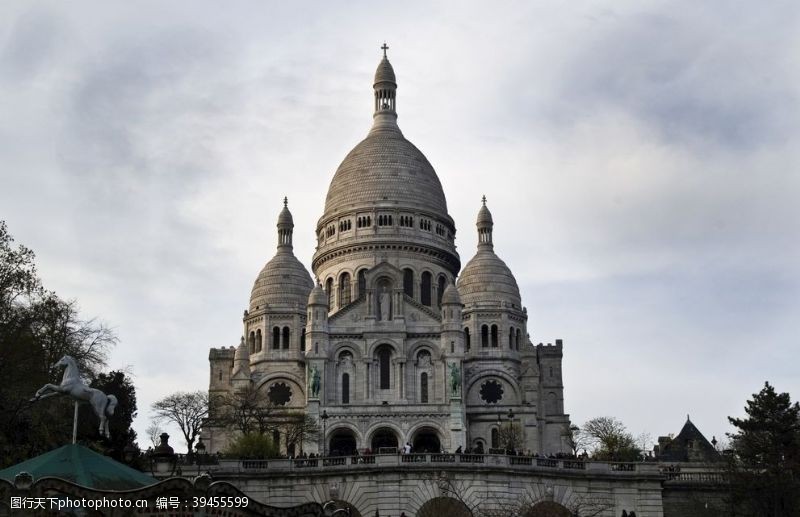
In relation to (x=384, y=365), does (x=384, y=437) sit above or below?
below

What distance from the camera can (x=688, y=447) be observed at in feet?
281

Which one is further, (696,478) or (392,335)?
(392,335)

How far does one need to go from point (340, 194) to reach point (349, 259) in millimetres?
7039

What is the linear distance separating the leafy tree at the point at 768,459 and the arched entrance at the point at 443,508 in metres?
12.5

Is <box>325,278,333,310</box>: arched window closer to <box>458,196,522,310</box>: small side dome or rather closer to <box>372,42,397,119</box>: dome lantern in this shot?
<box>458,196,522,310</box>: small side dome

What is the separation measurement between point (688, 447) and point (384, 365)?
22.1 m

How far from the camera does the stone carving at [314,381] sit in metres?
91.4

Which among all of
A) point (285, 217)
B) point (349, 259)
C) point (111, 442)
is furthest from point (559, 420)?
point (111, 442)

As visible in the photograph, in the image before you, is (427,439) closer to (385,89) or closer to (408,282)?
(408,282)

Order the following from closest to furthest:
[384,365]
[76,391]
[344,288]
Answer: [76,391] → [384,365] → [344,288]

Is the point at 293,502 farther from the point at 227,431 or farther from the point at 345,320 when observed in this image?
the point at 345,320

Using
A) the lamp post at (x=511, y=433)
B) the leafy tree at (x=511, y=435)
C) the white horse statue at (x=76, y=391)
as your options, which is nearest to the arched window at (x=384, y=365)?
the leafy tree at (x=511, y=435)

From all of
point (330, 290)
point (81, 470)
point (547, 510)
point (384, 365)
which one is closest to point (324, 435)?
point (384, 365)

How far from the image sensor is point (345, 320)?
316ft
